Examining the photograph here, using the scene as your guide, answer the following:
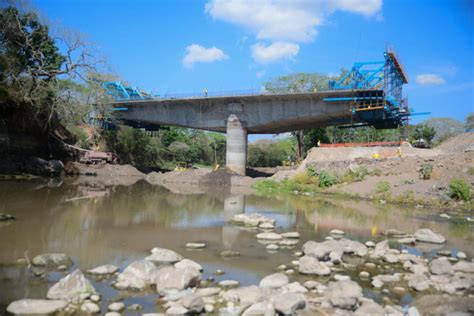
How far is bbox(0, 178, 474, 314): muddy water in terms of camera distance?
7.88m

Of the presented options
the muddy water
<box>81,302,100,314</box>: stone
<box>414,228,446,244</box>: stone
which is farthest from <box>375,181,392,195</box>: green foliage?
<box>81,302,100,314</box>: stone

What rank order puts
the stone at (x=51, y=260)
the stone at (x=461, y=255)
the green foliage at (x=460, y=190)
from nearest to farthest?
the stone at (x=51, y=260)
the stone at (x=461, y=255)
the green foliage at (x=460, y=190)

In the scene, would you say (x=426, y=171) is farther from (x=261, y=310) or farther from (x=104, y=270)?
(x=104, y=270)

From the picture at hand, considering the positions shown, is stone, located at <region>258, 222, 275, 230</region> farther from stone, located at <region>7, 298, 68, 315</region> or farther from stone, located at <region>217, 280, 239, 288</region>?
stone, located at <region>7, 298, 68, 315</region>

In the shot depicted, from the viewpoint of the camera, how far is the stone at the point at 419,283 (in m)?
7.46

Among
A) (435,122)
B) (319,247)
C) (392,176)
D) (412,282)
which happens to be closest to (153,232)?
(319,247)

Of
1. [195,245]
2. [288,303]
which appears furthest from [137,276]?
[195,245]

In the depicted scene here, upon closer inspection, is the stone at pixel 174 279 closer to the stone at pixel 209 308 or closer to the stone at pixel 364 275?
the stone at pixel 209 308

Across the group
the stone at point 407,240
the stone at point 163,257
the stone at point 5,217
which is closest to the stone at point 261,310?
the stone at point 163,257

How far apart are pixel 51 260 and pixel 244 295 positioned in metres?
3.97

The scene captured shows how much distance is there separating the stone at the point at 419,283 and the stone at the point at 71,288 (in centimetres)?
557

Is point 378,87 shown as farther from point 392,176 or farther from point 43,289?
point 43,289

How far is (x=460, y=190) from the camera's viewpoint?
69.1 feet

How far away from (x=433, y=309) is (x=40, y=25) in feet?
106
